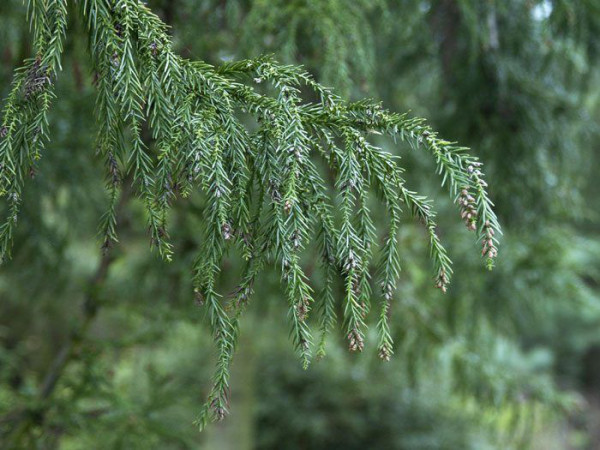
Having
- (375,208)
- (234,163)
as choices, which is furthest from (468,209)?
(375,208)

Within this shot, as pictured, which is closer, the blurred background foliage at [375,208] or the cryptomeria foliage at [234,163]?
the cryptomeria foliage at [234,163]

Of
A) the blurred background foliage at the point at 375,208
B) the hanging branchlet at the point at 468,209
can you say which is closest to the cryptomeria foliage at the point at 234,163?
the hanging branchlet at the point at 468,209

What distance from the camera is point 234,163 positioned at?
123 cm

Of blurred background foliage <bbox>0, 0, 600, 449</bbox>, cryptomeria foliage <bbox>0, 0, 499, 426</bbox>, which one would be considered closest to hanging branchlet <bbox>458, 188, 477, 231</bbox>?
cryptomeria foliage <bbox>0, 0, 499, 426</bbox>

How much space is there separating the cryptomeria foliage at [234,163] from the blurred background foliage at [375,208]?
3.16 feet

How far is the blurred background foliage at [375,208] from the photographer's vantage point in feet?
8.75

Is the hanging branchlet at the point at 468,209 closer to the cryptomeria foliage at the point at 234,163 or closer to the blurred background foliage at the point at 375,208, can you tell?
the cryptomeria foliage at the point at 234,163

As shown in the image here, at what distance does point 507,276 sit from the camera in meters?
4.22

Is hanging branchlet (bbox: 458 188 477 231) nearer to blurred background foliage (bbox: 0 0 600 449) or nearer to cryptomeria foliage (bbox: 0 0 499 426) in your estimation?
cryptomeria foliage (bbox: 0 0 499 426)

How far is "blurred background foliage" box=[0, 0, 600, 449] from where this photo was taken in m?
2.67

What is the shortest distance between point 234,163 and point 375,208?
2.99m

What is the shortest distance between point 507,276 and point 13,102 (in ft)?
11.9

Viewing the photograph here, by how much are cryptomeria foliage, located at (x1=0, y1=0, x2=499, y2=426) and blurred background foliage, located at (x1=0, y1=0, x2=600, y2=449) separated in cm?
96

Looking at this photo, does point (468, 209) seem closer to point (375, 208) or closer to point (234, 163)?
point (234, 163)
